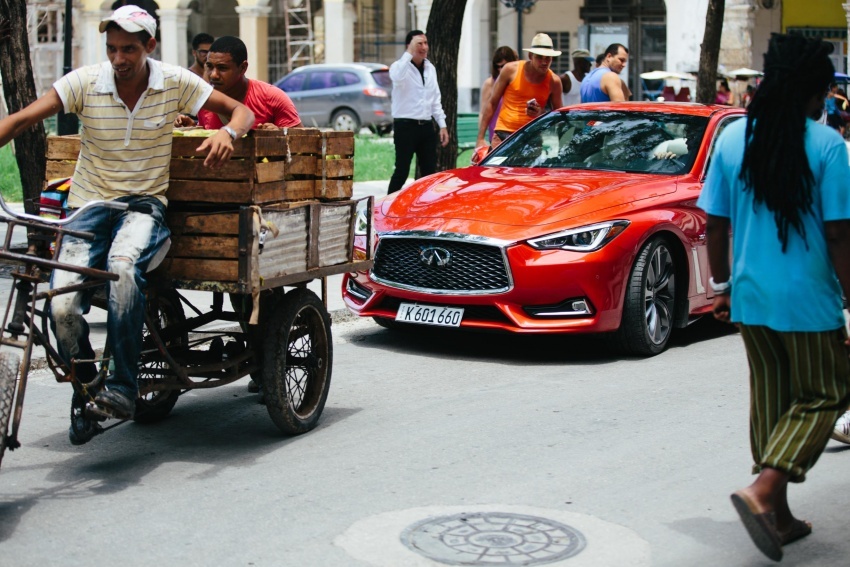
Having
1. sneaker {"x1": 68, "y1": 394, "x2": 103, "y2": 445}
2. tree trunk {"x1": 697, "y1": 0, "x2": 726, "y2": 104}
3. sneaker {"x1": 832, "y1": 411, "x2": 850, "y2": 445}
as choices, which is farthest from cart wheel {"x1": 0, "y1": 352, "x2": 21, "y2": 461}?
tree trunk {"x1": 697, "y1": 0, "x2": 726, "y2": 104}

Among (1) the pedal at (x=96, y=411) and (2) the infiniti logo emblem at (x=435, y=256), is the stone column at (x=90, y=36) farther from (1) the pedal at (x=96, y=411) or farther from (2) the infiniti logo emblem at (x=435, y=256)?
(1) the pedal at (x=96, y=411)

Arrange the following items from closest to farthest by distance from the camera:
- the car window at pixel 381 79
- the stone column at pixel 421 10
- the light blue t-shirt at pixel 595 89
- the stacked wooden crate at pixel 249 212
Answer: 1. the stacked wooden crate at pixel 249 212
2. the light blue t-shirt at pixel 595 89
3. the car window at pixel 381 79
4. the stone column at pixel 421 10

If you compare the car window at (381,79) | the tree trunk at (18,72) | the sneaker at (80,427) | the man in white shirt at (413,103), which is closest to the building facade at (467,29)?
the car window at (381,79)

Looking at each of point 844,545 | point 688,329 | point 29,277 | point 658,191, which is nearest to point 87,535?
point 29,277

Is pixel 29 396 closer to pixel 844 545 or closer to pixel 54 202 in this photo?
pixel 54 202

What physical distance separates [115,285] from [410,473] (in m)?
1.47

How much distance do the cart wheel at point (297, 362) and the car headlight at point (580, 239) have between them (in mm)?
1858

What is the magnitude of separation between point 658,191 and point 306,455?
3.58 m

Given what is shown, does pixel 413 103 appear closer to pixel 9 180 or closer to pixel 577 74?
pixel 577 74

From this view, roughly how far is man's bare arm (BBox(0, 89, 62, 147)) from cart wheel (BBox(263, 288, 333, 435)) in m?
1.40

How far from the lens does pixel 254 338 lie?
20.7 feet

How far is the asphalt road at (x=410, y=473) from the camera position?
4785 millimetres

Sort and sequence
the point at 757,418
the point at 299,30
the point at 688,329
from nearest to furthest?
the point at 757,418 → the point at 688,329 → the point at 299,30

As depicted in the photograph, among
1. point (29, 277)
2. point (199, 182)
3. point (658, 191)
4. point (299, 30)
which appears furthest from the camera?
point (299, 30)
